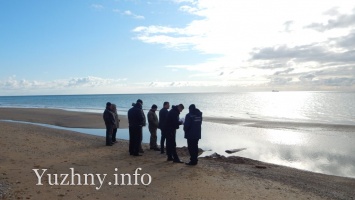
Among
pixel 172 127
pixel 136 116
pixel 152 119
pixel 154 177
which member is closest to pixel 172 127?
pixel 172 127

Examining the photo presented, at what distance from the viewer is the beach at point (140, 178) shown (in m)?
7.39

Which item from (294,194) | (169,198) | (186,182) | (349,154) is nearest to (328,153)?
(349,154)

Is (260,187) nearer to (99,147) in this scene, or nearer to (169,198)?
(169,198)

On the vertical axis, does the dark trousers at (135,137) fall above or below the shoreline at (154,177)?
above

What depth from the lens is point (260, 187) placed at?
865 cm

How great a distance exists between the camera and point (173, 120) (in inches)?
434

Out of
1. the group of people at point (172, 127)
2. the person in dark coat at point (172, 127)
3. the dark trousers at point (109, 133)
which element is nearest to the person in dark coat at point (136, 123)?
the group of people at point (172, 127)

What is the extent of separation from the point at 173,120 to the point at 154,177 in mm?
2676

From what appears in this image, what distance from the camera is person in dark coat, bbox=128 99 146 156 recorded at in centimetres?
1162

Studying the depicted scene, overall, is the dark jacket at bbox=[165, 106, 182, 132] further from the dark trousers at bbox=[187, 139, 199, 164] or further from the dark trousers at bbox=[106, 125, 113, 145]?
the dark trousers at bbox=[106, 125, 113, 145]

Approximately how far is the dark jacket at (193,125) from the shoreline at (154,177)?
1.04 meters

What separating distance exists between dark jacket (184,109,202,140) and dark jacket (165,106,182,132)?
21.7 inches

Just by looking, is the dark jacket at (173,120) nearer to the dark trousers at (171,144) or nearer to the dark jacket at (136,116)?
the dark trousers at (171,144)

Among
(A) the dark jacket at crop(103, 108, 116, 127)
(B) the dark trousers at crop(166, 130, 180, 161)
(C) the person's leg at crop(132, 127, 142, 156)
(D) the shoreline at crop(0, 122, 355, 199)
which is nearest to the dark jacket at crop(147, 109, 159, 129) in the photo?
(D) the shoreline at crop(0, 122, 355, 199)
